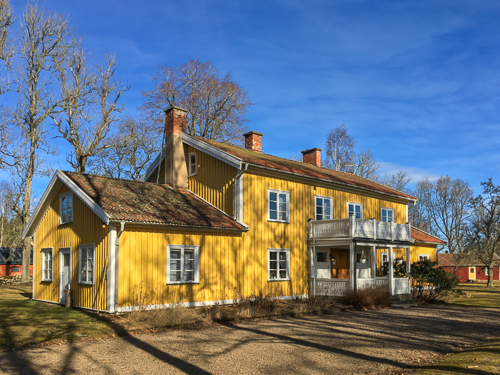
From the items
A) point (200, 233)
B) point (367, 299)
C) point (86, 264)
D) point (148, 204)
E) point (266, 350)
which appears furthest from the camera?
point (367, 299)

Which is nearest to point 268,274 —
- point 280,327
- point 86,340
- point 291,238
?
point 291,238

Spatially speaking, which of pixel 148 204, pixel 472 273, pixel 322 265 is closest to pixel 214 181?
pixel 148 204

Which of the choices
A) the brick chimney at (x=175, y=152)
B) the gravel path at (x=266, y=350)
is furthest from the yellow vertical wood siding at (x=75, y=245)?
the brick chimney at (x=175, y=152)

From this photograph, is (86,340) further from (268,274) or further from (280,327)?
(268,274)

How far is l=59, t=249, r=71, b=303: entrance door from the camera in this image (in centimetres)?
1768

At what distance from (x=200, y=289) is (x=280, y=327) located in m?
4.70

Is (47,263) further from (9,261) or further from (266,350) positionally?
(9,261)

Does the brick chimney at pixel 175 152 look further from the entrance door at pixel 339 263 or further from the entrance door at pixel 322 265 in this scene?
the entrance door at pixel 339 263

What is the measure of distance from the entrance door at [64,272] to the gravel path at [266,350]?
7.41m

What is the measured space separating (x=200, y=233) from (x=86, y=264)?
4.45 meters

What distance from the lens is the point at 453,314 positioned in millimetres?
17625

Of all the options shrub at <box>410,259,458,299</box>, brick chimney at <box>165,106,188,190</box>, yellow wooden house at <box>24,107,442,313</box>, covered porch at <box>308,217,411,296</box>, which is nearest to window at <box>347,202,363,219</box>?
yellow wooden house at <box>24,107,442,313</box>

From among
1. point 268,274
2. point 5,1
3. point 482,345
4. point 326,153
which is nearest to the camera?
point 482,345

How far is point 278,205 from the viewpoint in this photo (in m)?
20.6
